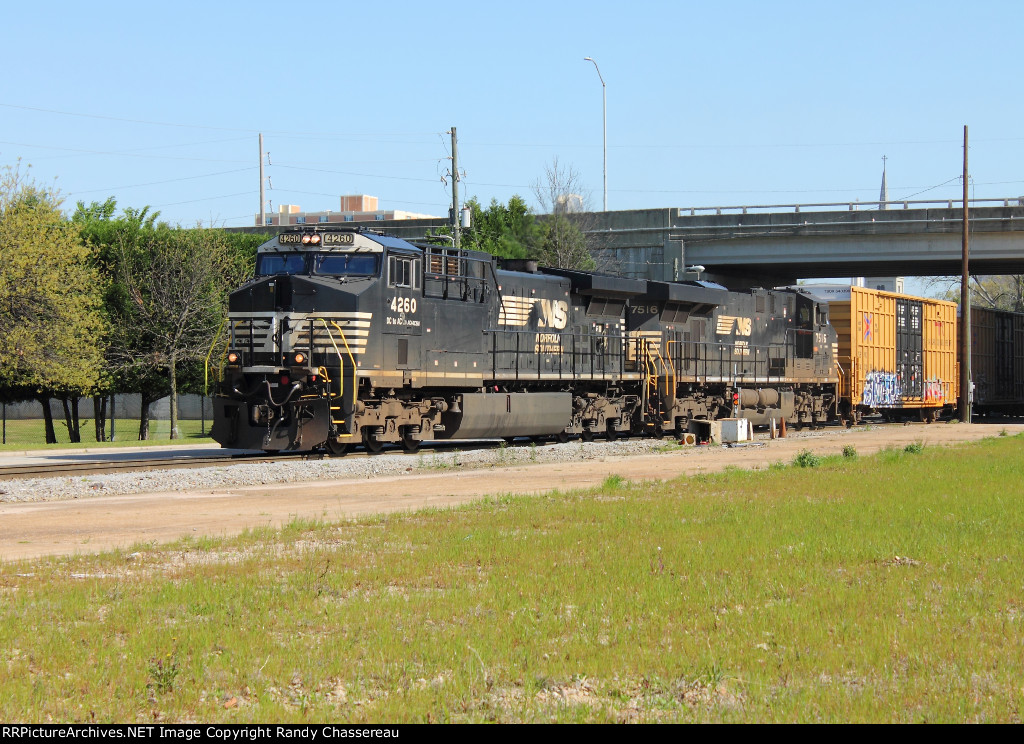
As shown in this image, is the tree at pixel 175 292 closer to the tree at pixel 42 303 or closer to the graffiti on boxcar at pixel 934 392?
the tree at pixel 42 303

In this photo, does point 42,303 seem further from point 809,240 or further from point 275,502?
point 809,240

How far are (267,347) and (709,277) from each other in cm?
3577

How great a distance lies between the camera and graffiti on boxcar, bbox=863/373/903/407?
37094 millimetres

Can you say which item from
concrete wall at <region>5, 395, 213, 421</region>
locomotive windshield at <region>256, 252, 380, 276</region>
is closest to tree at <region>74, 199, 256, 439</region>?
locomotive windshield at <region>256, 252, 380, 276</region>

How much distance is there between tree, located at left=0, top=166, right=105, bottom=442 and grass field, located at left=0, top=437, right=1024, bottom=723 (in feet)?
87.2

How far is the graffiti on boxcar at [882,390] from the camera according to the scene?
3709 centimetres

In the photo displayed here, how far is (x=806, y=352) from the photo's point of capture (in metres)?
34.5

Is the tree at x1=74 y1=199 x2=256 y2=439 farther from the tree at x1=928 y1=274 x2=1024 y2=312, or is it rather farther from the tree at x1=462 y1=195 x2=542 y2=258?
the tree at x1=928 y1=274 x2=1024 y2=312

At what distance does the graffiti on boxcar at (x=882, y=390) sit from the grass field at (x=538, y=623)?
2600 cm

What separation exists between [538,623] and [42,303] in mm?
32471

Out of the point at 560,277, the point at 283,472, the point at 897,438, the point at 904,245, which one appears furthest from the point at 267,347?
the point at 904,245

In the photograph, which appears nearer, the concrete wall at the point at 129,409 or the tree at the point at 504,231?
the tree at the point at 504,231

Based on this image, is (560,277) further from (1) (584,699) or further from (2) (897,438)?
(1) (584,699)

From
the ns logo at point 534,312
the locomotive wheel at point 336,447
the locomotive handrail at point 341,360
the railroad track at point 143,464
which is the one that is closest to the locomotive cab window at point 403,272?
the locomotive handrail at point 341,360
